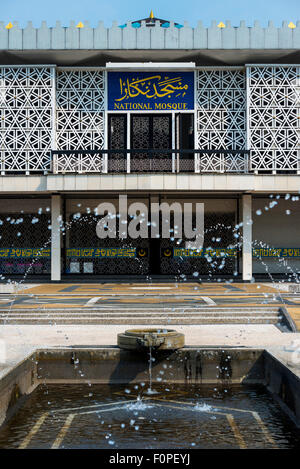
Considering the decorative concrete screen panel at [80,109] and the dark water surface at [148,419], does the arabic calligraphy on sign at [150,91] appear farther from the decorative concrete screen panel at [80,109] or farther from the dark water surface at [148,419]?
the dark water surface at [148,419]

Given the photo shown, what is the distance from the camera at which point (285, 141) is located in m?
25.8

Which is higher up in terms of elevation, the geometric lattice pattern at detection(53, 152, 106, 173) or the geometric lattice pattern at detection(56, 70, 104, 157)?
the geometric lattice pattern at detection(56, 70, 104, 157)

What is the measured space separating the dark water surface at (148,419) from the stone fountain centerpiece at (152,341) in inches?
27.1

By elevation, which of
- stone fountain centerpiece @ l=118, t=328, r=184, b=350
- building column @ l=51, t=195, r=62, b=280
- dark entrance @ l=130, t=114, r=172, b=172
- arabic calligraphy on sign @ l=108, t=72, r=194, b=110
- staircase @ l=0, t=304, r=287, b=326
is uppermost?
arabic calligraphy on sign @ l=108, t=72, r=194, b=110

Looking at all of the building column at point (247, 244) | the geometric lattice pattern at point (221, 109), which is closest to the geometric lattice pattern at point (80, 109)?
the geometric lattice pattern at point (221, 109)

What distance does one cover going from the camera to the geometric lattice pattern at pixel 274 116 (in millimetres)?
25828

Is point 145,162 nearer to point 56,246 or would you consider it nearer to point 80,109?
point 80,109

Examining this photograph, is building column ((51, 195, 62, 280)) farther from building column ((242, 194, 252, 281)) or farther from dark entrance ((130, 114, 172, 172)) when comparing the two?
building column ((242, 194, 252, 281))

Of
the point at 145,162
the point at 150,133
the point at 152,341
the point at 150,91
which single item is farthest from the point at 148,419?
the point at 150,91

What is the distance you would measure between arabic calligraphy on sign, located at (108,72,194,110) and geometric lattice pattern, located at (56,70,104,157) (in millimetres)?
623

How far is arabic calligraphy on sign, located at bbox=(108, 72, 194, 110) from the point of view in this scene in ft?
87.1

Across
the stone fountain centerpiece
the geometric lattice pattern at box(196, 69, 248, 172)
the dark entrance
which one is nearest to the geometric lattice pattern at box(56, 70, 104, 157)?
the dark entrance

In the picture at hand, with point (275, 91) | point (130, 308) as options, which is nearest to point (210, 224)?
point (275, 91)
